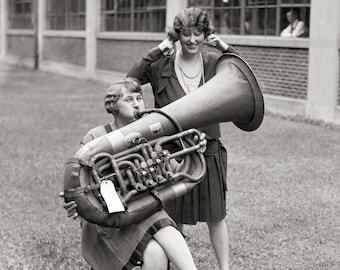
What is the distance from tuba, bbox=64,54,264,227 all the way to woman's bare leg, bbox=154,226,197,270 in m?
0.12

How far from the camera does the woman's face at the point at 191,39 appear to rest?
4.27 metres

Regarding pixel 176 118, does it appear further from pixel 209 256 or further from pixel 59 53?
pixel 59 53

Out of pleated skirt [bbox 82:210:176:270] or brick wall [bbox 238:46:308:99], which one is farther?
brick wall [bbox 238:46:308:99]

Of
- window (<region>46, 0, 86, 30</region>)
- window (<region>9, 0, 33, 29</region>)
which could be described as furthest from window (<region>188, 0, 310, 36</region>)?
window (<region>9, 0, 33, 29</region>)

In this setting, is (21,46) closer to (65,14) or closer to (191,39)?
(65,14)

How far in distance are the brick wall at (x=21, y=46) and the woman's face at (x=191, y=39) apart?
21969 mm

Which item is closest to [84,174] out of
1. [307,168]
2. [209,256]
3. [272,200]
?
[209,256]

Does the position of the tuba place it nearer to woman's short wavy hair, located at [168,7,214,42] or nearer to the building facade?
woman's short wavy hair, located at [168,7,214,42]

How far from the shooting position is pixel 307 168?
26.6 ft

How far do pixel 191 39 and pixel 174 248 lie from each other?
1.29 metres

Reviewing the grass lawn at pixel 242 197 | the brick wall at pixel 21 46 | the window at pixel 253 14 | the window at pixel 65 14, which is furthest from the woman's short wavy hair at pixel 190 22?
the brick wall at pixel 21 46

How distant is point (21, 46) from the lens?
27.0 m

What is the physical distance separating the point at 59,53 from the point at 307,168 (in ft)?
53.4

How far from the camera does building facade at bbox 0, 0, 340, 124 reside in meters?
11.6
